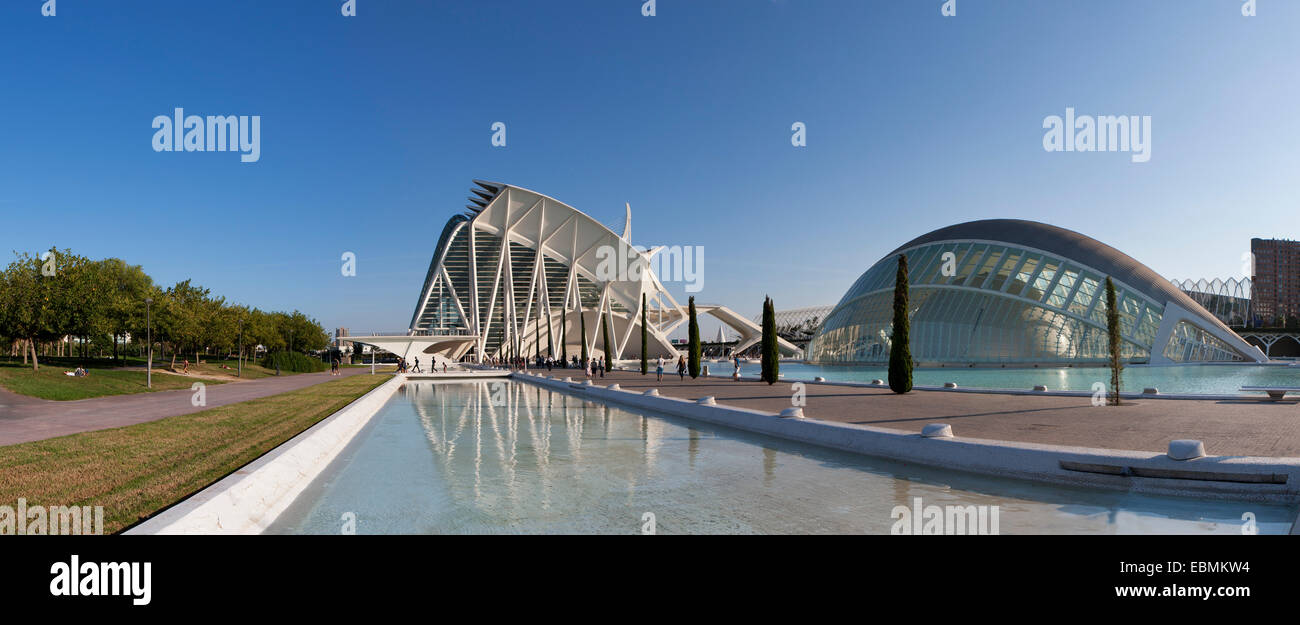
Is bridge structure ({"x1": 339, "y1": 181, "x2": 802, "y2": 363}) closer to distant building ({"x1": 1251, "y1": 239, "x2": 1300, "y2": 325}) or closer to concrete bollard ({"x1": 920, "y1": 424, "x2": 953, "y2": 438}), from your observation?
concrete bollard ({"x1": 920, "y1": 424, "x2": 953, "y2": 438})

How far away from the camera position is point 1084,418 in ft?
41.2

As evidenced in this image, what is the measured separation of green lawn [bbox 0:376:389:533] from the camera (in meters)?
6.47

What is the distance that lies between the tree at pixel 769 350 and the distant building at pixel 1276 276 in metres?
135

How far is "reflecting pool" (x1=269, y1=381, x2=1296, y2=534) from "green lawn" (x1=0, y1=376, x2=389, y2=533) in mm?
1236

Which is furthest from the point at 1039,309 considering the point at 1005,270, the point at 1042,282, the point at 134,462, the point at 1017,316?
the point at 134,462

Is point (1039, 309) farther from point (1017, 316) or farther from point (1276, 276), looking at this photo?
point (1276, 276)

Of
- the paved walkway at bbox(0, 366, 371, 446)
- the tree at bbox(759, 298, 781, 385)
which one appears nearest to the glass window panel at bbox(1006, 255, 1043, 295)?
the tree at bbox(759, 298, 781, 385)

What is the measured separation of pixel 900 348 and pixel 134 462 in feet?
62.7
